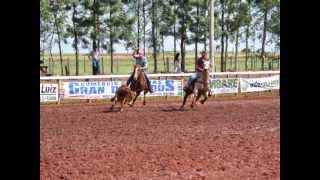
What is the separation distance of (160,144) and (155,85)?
1237cm

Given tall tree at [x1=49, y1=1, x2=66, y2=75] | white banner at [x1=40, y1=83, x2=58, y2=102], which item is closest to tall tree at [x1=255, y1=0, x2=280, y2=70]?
tall tree at [x1=49, y1=1, x2=66, y2=75]

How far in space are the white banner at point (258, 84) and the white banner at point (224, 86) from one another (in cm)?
39

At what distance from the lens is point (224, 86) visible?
25.8m

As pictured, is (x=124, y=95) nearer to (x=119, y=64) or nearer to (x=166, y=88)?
(x=166, y=88)

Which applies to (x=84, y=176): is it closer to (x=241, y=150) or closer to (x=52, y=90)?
(x=241, y=150)

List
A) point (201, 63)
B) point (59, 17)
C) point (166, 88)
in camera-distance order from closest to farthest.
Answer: point (201, 63) < point (166, 88) < point (59, 17)

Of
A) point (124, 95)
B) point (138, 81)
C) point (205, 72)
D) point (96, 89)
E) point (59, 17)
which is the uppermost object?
point (59, 17)

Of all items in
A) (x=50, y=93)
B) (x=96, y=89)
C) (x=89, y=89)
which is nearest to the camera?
(x=50, y=93)

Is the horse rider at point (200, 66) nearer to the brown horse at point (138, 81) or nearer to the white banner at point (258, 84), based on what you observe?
the brown horse at point (138, 81)

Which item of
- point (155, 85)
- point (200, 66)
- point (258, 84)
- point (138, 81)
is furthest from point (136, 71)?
point (258, 84)

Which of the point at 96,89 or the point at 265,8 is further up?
the point at 265,8

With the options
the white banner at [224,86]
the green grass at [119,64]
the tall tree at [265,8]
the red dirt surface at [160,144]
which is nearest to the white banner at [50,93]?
the red dirt surface at [160,144]

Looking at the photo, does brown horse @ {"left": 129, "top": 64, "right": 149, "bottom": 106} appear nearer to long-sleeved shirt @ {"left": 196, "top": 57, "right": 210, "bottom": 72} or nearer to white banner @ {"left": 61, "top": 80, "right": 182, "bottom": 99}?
long-sleeved shirt @ {"left": 196, "top": 57, "right": 210, "bottom": 72}
